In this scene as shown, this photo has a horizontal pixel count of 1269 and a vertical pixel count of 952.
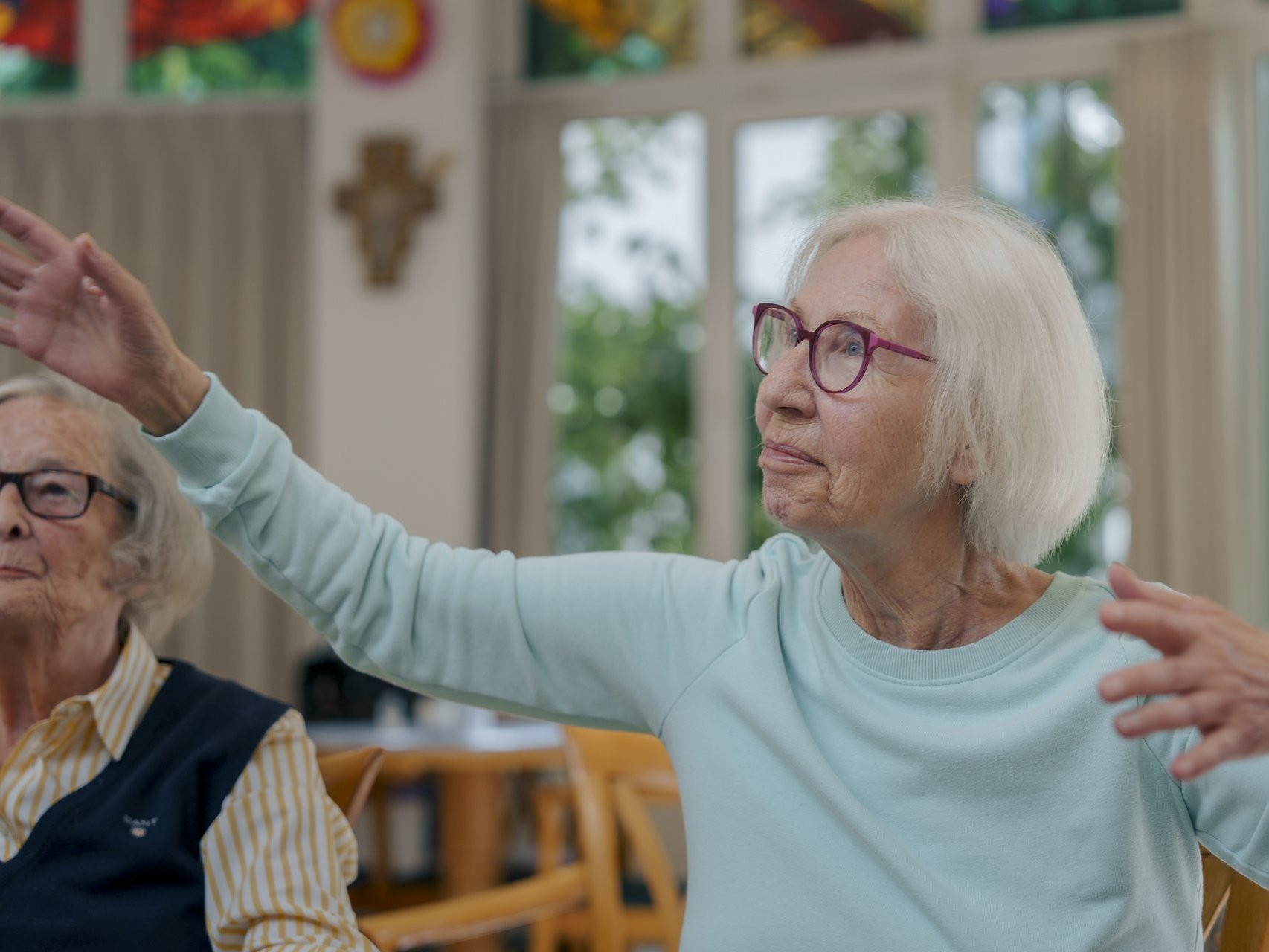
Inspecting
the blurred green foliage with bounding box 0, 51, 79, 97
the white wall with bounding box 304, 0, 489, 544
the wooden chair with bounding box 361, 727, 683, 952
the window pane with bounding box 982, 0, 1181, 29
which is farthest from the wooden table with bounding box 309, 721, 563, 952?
the blurred green foliage with bounding box 0, 51, 79, 97

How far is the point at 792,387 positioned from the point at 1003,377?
187 millimetres

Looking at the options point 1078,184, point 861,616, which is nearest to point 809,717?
point 861,616

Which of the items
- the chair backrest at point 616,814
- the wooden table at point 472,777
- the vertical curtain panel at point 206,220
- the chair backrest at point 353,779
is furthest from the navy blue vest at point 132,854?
the vertical curtain panel at point 206,220

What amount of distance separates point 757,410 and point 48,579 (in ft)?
2.49

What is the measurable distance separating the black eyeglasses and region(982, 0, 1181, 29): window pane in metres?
4.89

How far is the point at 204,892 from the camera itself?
1.34 metres

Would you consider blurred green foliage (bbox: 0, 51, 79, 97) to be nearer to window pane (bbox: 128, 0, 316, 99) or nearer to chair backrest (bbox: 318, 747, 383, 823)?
window pane (bbox: 128, 0, 316, 99)

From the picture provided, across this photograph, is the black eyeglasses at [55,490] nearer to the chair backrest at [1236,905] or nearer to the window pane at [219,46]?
the chair backrest at [1236,905]

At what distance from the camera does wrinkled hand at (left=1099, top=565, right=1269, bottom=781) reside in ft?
2.99

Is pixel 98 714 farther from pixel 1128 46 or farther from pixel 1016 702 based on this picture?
pixel 1128 46

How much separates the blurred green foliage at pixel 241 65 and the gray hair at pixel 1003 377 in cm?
548

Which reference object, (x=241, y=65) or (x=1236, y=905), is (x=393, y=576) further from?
(x=241, y=65)

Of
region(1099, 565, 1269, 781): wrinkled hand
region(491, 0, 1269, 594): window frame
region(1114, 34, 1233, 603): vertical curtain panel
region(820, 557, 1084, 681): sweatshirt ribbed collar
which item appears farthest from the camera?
region(491, 0, 1269, 594): window frame

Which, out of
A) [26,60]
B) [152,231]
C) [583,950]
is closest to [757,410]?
[583,950]
